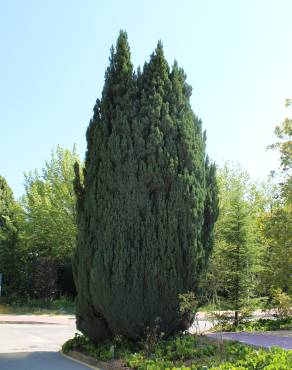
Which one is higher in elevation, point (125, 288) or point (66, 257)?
point (66, 257)

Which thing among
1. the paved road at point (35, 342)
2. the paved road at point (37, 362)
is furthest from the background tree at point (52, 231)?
the paved road at point (37, 362)

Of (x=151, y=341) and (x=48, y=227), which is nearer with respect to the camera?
(x=151, y=341)

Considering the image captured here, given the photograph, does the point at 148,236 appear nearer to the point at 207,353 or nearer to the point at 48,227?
the point at 207,353

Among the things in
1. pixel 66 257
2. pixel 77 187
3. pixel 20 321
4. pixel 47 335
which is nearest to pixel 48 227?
pixel 66 257

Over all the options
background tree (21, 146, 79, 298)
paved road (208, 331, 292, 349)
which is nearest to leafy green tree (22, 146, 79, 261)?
background tree (21, 146, 79, 298)

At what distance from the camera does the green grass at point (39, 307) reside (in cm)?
2714

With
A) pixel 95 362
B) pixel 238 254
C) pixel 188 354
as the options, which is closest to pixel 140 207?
pixel 188 354

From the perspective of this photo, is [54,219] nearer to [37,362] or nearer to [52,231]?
[52,231]

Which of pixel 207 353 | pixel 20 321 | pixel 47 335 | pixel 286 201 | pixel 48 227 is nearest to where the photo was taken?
pixel 207 353

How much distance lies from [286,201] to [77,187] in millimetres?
7581

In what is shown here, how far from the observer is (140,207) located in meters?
11.1

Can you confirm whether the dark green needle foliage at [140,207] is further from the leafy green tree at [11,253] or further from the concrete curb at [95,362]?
the leafy green tree at [11,253]

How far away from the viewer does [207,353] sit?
1028cm

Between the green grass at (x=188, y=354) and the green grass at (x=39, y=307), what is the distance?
16.0m
